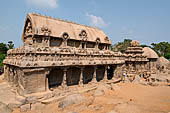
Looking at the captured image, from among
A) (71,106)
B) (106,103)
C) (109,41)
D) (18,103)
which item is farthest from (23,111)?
(109,41)

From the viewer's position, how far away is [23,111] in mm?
9758

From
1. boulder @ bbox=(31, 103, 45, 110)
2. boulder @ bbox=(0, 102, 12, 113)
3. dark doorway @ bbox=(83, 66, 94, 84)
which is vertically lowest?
boulder @ bbox=(31, 103, 45, 110)

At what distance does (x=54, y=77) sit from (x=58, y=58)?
10.3ft

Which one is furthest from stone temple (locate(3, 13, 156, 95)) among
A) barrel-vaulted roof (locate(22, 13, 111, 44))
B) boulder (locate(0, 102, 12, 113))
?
boulder (locate(0, 102, 12, 113))

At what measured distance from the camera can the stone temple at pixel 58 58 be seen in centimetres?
1128

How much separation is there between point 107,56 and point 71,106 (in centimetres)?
1047

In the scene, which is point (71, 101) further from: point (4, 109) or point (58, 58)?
point (4, 109)

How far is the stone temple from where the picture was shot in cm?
1128

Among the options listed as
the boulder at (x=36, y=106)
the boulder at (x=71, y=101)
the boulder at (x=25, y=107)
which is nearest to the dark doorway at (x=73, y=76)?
the boulder at (x=71, y=101)

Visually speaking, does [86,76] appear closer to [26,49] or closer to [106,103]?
[106,103]

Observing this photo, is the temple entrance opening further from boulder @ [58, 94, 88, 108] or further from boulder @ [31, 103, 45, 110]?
boulder @ [31, 103, 45, 110]

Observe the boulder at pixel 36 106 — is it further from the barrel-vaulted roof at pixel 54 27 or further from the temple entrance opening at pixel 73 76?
the barrel-vaulted roof at pixel 54 27

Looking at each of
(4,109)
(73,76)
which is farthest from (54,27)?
(4,109)

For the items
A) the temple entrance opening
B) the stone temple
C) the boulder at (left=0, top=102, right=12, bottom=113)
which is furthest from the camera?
the temple entrance opening
